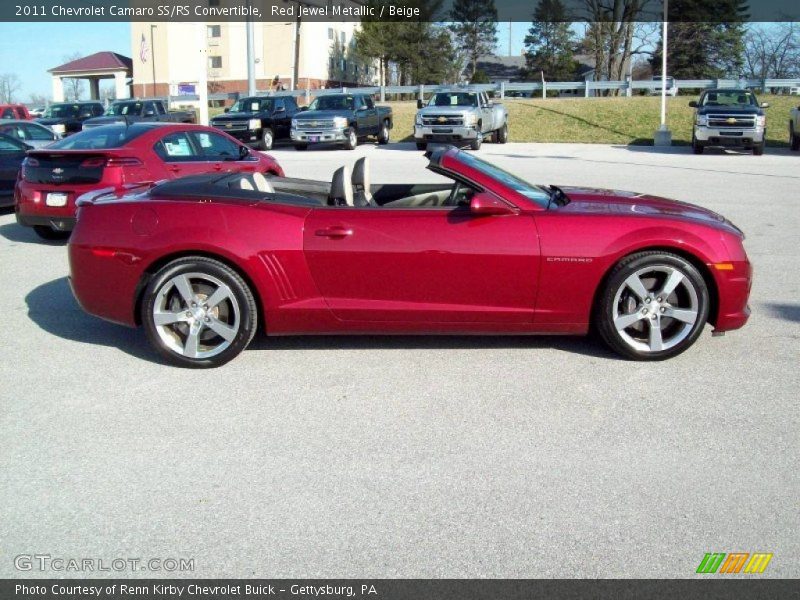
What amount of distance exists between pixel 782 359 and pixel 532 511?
2.88m

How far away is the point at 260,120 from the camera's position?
27203 mm

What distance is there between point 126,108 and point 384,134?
380 inches

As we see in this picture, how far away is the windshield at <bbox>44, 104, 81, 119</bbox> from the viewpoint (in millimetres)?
30850

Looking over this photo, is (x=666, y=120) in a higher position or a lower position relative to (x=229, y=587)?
higher

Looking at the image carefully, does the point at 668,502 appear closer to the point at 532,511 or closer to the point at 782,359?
the point at 532,511

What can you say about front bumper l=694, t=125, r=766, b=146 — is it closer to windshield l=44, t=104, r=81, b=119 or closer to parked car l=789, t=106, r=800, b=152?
parked car l=789, t=106, r=800, b=152

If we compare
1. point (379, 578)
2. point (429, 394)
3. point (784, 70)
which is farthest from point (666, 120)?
point (784, 70)

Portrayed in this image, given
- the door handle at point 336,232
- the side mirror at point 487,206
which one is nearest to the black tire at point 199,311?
the door handle at point 336,232

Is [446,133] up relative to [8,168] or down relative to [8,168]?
up

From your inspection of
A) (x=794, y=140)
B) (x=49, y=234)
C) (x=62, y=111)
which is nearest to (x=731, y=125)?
(x=794, y=140)

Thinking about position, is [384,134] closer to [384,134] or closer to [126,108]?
[384,134]

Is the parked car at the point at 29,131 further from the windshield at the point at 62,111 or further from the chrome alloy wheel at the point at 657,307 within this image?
the chrome alloy wheel at the point at 657,307

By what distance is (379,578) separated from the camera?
10.2 ft

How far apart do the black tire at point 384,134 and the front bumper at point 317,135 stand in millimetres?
3605
